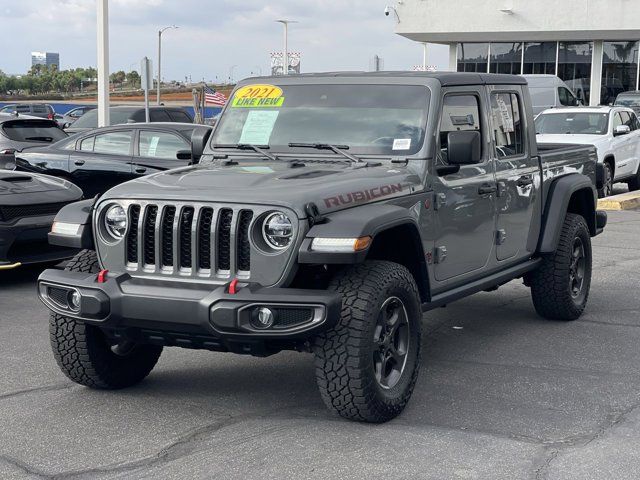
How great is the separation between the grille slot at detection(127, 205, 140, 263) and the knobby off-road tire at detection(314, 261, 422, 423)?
3.52 feet

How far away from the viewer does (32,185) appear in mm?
9633

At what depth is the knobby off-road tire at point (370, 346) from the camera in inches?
195

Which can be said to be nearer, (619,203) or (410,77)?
(410,77)

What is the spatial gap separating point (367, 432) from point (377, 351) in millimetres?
423

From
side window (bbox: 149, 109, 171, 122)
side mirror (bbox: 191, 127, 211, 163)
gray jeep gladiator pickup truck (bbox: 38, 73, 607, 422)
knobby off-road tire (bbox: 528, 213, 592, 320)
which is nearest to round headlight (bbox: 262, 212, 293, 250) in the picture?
gray jeep gladiator pickup truck (bbox: 38, 73, 607, 422)

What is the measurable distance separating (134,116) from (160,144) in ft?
34.3

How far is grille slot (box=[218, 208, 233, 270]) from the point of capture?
5051 mm

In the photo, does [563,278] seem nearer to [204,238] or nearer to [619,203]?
[204,238]

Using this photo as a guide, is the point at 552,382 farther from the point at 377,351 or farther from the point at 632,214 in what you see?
the point at 632,214

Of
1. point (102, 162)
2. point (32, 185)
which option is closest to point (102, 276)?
point (32, 185)

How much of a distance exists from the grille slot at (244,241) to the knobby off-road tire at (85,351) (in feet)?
3.32

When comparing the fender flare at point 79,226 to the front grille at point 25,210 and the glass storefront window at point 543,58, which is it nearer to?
the front grille at point 25,210

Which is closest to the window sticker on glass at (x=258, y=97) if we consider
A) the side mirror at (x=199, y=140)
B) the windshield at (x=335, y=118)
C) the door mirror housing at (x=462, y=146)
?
the windshield at (x=335, y=118)

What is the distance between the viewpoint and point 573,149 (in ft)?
26.9
